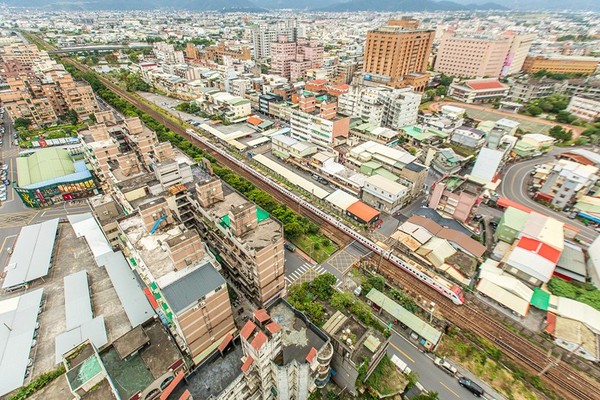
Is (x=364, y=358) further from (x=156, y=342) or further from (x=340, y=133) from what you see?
(x=340, y=133)

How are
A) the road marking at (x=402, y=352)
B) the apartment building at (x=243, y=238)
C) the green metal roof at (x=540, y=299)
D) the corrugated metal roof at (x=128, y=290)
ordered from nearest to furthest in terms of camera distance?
the road marking at (x=402, y=352) < the apartment building at (x=243, y=238) < the corrugated metal roof at (x=128, y=290) < the green metal roof at (x=540, y=299)

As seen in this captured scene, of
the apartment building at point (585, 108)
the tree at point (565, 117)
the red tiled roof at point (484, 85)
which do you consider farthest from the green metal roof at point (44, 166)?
the apartment building at point (585, 108)

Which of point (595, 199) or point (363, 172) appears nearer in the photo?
point (595, 199)

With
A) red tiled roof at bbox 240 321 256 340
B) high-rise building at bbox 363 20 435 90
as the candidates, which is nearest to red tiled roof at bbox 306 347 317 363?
red tiled roof at bbox 240 321 256 340

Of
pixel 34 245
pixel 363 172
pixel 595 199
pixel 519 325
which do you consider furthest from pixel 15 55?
pixel 595 199

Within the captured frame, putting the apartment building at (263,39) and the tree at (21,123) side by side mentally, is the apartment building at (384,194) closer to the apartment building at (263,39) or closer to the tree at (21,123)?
the tree at (21,123)

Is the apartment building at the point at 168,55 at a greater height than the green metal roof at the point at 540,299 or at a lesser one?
greater

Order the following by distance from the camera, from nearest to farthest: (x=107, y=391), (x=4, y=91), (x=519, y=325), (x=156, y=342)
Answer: (x=107, y=391), (x=156, y=342), (x=519, y=325), (x=4, y=91)
